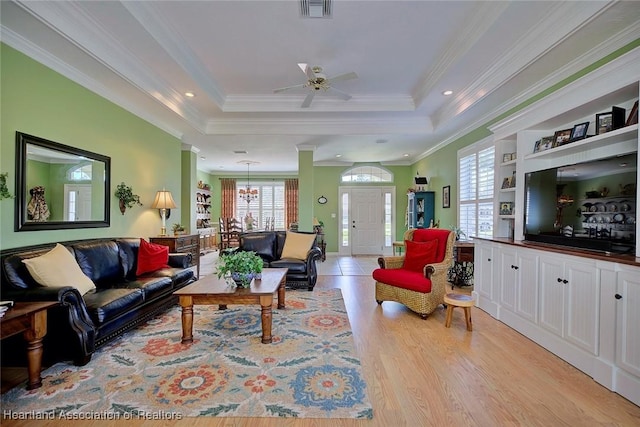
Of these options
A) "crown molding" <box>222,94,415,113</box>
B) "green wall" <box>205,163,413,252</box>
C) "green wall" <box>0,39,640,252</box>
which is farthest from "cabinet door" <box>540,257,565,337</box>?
"green wall" <box>205,163,413,252</box>

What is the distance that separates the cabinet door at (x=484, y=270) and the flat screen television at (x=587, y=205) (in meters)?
0.58

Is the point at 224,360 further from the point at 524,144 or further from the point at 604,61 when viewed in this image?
the point at 604,61

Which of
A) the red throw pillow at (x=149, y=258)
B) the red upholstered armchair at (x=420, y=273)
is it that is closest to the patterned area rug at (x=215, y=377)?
the red throw pillow at (x=149, y=258)

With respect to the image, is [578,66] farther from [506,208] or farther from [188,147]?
[188,147]

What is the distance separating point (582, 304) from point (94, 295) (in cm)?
422

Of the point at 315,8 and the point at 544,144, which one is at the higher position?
the point at 315,8

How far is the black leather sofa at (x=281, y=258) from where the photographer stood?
490 centimetres

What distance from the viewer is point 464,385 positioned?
2.24m

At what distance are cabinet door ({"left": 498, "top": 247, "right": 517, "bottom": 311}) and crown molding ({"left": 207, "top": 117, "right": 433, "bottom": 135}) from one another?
289cm

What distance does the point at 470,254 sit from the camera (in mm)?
4926

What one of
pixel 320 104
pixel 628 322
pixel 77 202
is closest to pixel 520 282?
pixel 628 322

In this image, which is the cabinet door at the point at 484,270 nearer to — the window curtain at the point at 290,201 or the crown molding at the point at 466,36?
the crown molding at the point at 466,36

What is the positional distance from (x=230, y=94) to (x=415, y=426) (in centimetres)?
486

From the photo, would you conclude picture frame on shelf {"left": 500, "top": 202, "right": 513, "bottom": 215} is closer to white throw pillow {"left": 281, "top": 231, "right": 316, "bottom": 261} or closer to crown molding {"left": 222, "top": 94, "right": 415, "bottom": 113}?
crown molding {"left": 222, "top": 94, "right": 415, "bottom": 113}
